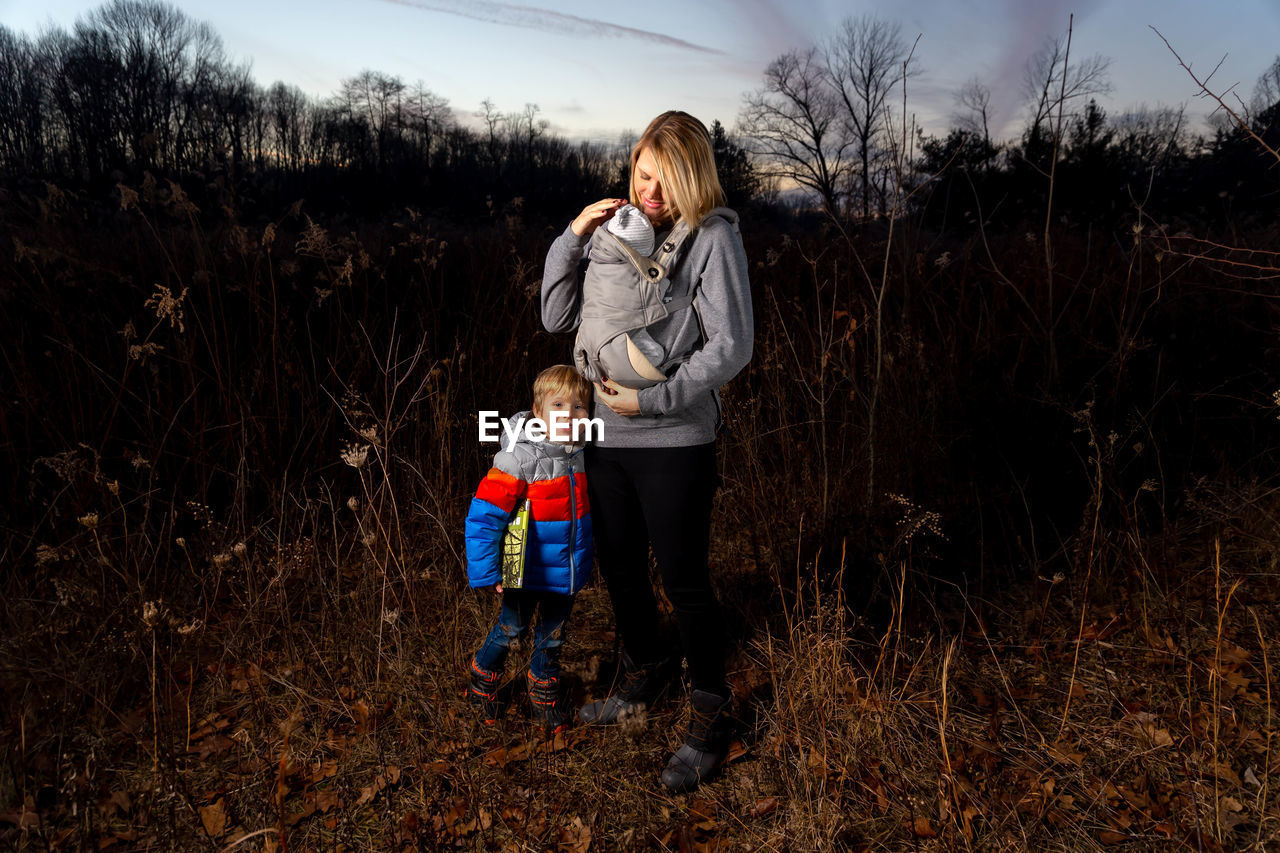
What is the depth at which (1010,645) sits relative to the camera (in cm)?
314

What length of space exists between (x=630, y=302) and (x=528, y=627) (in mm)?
1195

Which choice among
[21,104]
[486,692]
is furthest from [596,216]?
[21,104]

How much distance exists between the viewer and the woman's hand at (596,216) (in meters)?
2.04

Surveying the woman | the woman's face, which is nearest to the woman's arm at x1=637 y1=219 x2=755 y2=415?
the woman

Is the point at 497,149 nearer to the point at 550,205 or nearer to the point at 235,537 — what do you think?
the point at 550,205

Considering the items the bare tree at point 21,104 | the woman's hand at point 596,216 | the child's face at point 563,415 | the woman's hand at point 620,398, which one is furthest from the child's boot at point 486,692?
the bare tree at point 21,104

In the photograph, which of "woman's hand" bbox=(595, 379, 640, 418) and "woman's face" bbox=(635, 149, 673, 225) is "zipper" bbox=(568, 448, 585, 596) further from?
"woman's face" bbox=(635, 149, 673, 225)

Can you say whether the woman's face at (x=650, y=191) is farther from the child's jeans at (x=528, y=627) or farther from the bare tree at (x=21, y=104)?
the bare tree at (x=21, y=104)

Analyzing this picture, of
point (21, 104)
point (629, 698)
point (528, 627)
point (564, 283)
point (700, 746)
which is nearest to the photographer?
point (564, 283)

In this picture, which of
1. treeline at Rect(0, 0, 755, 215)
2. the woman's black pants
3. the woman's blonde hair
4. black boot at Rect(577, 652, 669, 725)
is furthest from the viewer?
treeline at Rect(0, 0, 755, 215)

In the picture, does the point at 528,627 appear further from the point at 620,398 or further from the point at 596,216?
the point at 596,216

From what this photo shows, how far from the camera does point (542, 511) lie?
2.24 metres

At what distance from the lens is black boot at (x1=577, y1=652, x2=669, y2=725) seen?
2643 millimetres

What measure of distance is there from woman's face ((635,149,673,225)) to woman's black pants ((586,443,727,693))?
2.19 feet
